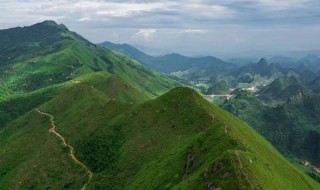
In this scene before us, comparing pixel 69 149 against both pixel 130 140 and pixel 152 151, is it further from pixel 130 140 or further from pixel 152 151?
pixel 152 151

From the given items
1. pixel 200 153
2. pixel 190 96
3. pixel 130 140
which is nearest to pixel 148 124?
pixel 130 140

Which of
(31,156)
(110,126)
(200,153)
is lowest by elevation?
(31,156)

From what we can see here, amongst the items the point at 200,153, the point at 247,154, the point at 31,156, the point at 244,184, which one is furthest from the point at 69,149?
the point at 244,184

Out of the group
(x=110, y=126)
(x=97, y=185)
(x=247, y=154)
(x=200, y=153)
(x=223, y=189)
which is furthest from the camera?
(x=110, y=126)

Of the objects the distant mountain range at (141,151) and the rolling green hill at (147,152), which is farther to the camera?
the distant mountain range at (141,151)

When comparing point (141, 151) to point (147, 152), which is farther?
point (141, 151)

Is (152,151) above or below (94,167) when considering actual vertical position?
above

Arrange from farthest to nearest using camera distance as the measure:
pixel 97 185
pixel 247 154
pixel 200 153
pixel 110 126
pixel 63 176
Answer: pixel 110 126
pixel 63 176
pixel 97 185
pixel 200 153
pixel 247 154

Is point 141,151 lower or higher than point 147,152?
lower

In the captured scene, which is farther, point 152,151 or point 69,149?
point 69,149

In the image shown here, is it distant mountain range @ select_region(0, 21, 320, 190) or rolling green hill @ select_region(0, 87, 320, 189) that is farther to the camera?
distant mountain range @ select_region(0, 21, 320, 190)
